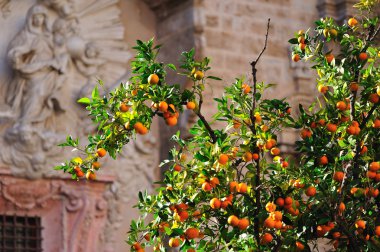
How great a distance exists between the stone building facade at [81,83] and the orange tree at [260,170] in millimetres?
3588

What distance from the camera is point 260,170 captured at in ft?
20.4

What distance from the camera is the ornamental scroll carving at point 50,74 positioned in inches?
392

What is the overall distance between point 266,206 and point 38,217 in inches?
178

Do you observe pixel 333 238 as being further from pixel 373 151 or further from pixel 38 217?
pixel 38 217

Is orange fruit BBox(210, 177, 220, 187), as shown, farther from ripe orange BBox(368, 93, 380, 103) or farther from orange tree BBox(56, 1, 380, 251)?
ripe orange BBox(368, 93, 380, 103)

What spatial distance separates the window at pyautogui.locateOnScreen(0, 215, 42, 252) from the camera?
998 cm

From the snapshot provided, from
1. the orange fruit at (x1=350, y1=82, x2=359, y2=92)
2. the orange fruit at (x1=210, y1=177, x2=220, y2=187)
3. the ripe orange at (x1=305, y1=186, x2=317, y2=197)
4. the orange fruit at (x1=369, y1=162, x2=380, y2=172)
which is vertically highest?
the orange fruit at (x1=350, y1=82, x2=359, y2=92)

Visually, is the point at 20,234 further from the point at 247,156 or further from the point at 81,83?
the point at 247,156

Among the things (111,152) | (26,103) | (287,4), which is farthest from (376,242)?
(287,4)

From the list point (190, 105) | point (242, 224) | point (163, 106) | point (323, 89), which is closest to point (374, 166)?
point (323, 89)

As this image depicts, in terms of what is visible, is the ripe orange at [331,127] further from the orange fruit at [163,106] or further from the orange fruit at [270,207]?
the orange fruit at [163,106]

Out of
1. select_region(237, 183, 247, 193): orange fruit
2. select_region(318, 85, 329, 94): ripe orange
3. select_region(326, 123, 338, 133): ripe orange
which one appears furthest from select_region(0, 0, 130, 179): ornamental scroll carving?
select_region(237, 183, 247, 193): orange fruit

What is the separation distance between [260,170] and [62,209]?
4188 millimetres

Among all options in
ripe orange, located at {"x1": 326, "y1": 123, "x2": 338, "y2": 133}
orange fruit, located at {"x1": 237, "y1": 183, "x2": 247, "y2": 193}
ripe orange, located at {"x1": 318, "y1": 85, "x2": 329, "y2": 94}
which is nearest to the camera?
orange fruit, located at {"x1": 237, "y1": 183, "x2": 247, "y2": 193}
